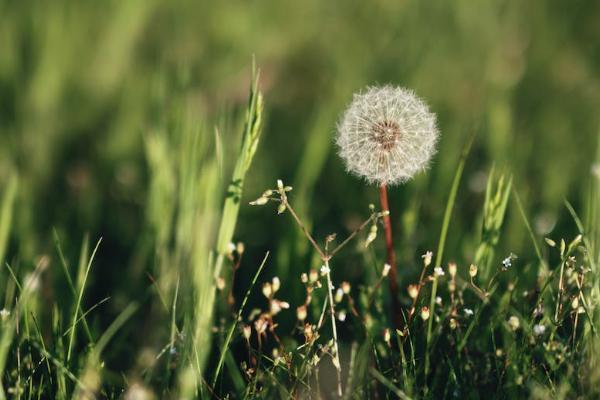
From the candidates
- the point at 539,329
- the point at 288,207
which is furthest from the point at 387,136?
the point at 539,329

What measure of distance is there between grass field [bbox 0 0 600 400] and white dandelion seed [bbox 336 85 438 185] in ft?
0.34

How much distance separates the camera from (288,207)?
4.83 feet

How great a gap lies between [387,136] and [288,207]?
1.03ft

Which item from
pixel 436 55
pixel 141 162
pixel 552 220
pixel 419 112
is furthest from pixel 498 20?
pixel 419 112

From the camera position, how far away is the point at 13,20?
139 inches

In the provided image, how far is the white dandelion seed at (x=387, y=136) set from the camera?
1601 mm

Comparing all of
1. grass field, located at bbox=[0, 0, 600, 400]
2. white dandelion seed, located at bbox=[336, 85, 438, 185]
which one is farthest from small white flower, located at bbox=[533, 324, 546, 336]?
white dandelion seed, located at bbox=[336, 85, 438, 185]

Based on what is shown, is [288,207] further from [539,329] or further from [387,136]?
[539,329]

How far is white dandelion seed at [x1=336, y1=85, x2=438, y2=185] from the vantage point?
160cm

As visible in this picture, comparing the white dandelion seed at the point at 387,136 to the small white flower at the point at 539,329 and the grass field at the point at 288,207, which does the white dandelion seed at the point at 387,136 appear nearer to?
the grass field at the point at 288,207

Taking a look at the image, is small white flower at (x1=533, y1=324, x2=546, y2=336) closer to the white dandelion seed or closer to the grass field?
the grass field

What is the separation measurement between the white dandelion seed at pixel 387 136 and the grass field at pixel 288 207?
10cm

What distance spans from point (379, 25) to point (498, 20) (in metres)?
0.66

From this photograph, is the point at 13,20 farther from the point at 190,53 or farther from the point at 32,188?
the point at 32,188
